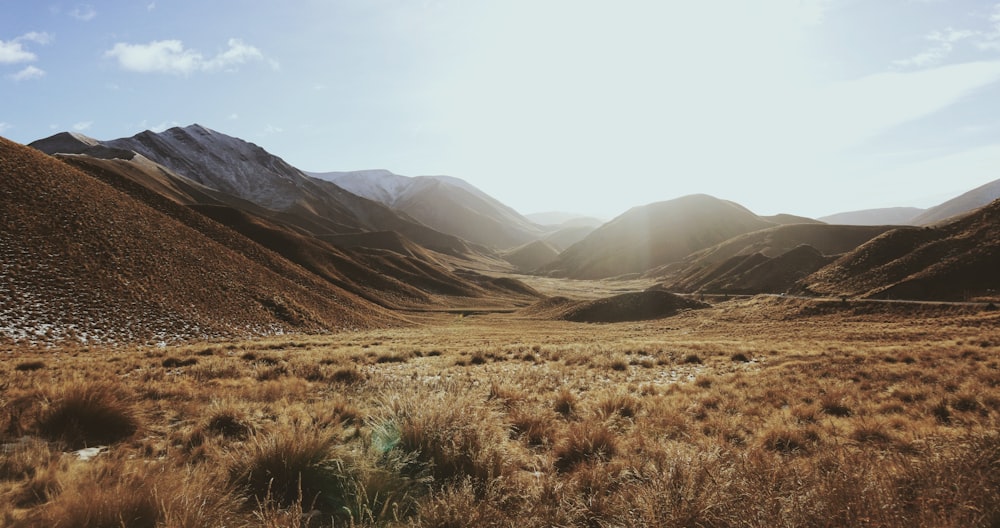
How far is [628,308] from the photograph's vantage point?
2598 inches

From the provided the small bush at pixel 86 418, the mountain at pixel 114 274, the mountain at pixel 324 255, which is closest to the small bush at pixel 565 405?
the small bush at pixel 86 418

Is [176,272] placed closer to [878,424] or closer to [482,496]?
[482,496]

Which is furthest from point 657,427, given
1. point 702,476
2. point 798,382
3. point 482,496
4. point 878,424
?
point 798,382

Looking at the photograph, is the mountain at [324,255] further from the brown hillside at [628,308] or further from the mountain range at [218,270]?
the brown hillside at [628,308]

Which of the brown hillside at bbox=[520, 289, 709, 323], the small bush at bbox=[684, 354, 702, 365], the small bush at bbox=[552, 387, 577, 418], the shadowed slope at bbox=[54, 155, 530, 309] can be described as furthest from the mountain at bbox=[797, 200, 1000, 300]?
the shadowed slope at bbox=[54, 155, 530, 309]

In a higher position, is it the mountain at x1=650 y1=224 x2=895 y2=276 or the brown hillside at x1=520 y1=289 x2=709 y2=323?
the mountain at x1=650 y1=224 x2=895 y2=276

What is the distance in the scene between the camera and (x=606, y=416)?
7871 mm

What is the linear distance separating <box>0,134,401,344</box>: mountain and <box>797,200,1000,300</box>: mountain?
63035mm

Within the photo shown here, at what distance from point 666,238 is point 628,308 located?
417ft

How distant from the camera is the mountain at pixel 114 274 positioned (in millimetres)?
26016

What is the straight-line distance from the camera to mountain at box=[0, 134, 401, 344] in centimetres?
2602

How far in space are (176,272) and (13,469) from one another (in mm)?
41308

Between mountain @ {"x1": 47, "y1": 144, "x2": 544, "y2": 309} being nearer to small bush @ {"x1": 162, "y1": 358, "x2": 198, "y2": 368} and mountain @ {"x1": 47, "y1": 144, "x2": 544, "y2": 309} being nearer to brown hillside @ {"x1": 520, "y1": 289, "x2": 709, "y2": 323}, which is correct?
brown hillside @ {"x1": 520, "y1": 289, "x2": 709, "y2": 323}

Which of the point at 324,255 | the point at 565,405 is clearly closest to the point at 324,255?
the point at 324,255
